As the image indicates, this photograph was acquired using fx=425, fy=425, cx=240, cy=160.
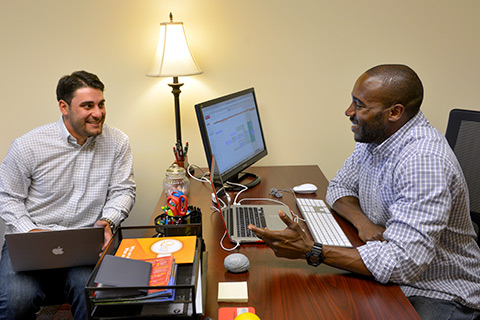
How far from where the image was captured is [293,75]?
251cm

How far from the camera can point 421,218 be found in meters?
1.23

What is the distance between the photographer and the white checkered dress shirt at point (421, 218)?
1225 millimetres

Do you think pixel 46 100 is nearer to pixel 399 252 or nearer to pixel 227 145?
pixel 227 145

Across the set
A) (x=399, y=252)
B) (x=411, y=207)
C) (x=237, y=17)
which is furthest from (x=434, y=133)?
(x=237, y=17)

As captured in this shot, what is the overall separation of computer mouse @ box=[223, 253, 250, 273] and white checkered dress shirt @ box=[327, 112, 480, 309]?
0.35 meters

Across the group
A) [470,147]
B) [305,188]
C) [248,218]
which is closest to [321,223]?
[248,218]

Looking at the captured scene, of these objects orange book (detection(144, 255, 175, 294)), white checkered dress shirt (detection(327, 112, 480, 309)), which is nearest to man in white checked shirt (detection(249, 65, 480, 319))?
white checkered dress shirt (detection(327, 112, 480, 309))

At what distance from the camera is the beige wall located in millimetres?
2398

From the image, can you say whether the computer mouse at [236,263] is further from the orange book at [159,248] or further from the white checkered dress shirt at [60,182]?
the white checkered dress shirt at [60,182]

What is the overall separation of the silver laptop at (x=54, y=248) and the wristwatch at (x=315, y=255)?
0.68 meters

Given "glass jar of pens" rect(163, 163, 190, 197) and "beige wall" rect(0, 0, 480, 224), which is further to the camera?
"beige wall" rect(0, 0, 480, 224)

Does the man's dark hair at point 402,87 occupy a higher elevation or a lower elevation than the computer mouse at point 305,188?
higher

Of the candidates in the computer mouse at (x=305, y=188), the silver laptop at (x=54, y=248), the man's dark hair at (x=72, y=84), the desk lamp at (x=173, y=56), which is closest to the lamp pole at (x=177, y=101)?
the desk lamp at (x=173, y=56)

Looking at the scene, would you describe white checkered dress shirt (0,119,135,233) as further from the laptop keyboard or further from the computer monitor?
the laptop keyboard
